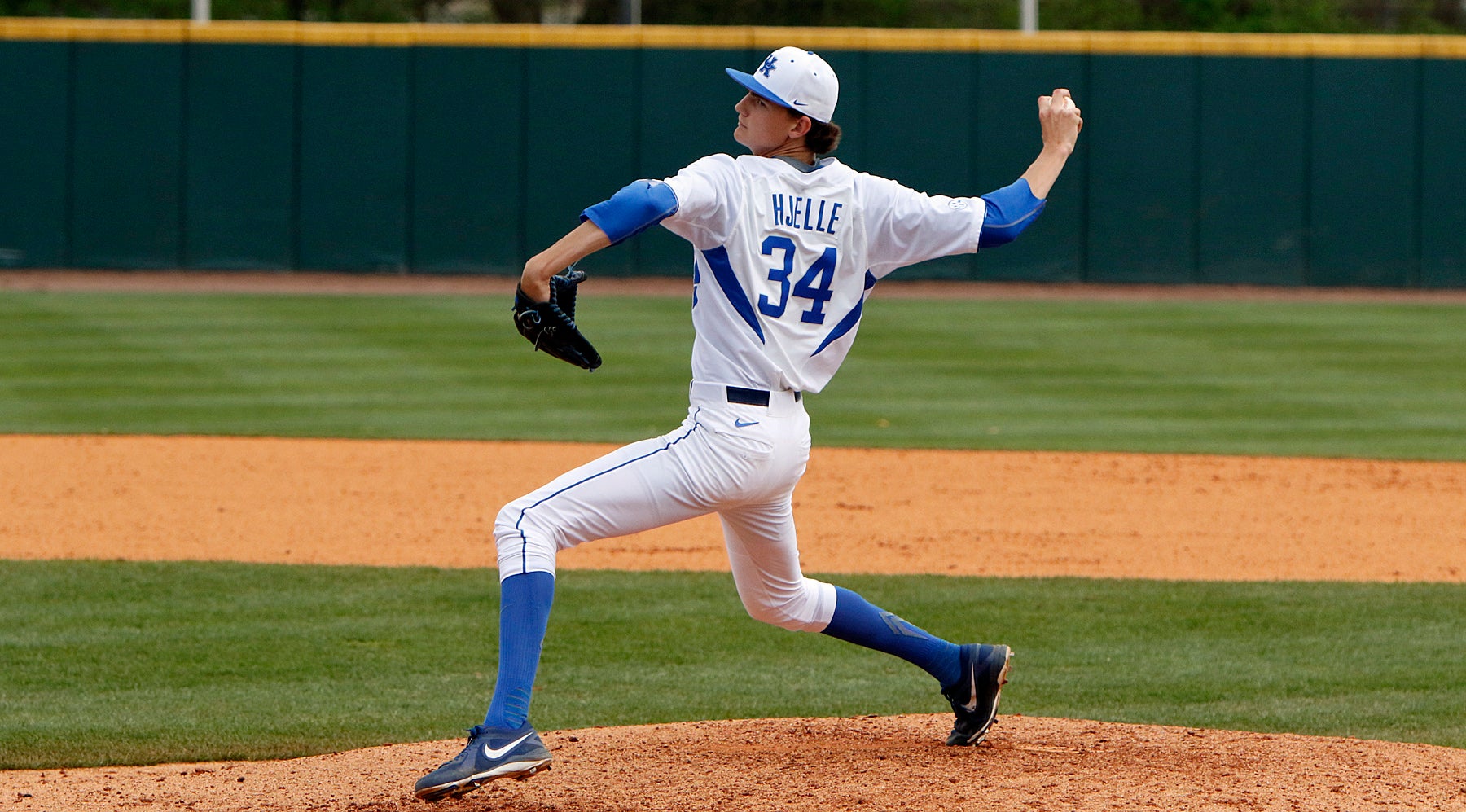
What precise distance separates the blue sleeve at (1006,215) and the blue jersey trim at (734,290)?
0.61 m

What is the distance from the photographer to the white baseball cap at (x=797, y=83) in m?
4.03

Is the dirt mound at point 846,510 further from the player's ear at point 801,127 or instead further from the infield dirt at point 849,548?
the player's ear at point 801,127

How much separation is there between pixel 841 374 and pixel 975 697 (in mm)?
9155

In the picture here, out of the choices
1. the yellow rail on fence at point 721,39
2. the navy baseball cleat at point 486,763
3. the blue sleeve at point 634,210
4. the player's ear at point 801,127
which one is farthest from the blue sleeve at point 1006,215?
the yellow rail on fence at point 721,39

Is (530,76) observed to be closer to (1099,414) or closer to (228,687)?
(1099,414)

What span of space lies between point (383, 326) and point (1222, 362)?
7.32 meters

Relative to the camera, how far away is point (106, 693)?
5.59 m

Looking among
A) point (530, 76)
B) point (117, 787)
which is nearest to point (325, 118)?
point (530, 76)

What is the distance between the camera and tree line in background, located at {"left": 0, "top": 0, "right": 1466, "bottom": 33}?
25328 mm

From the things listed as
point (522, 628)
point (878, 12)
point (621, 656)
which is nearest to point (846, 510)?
point (621, 656)

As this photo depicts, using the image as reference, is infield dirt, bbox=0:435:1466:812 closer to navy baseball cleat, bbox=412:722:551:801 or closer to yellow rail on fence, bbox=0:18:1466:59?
navy baseball cleat, bbox=412:722:551:801

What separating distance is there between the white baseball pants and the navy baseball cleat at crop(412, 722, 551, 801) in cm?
38

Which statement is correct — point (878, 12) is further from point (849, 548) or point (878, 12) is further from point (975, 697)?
point (975, 697)

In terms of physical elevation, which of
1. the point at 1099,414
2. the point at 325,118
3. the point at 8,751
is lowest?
the point at 8,751
